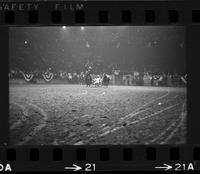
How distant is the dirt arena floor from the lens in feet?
26.6

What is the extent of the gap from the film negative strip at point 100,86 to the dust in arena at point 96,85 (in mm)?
13

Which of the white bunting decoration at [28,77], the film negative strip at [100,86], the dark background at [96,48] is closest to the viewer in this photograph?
the film negative strip at [100,86]

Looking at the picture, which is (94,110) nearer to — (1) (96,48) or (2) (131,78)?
(2) (131,78)

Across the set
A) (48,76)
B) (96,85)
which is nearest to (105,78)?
(96,85)

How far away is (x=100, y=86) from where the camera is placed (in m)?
8.09

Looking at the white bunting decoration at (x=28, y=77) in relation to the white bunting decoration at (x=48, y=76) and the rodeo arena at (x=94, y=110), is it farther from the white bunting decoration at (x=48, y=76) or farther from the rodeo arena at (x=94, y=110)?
the white bunting decoration at (x=48, y=76)

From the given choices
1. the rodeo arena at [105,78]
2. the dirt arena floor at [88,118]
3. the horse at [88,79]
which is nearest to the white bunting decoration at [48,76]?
the rodeo arena at [105,78]

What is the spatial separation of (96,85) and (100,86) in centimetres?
9

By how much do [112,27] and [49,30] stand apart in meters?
0.84

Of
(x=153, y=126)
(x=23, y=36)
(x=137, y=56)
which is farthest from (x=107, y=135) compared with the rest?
(x=23, y=36)

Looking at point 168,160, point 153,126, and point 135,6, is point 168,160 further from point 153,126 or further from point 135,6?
point 135,6

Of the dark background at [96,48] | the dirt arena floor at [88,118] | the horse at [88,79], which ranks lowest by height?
the dirt arena floor at [88,118]

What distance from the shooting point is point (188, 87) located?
8086mm

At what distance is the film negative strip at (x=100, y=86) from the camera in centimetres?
794
